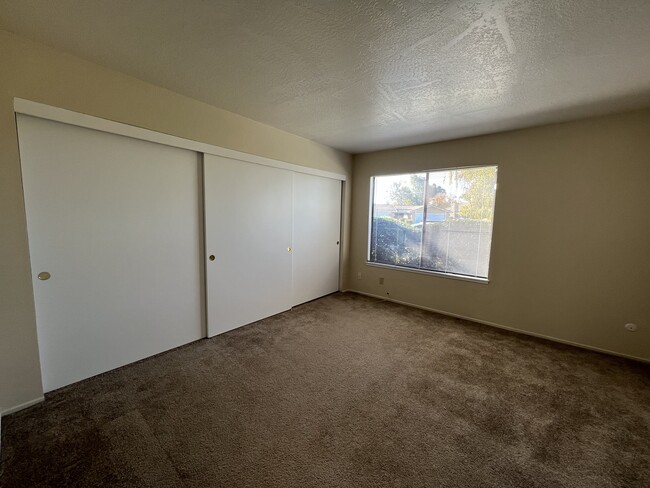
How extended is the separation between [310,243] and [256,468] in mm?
3022

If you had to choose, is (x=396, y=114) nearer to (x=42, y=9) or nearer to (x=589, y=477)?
(x=42, y=9)

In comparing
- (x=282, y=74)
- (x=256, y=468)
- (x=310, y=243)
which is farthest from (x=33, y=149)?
(x=310, y=243)

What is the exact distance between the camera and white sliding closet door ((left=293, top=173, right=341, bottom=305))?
3980mm

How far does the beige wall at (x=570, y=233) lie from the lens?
269 centimetres

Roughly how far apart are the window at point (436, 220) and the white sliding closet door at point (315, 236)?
0.70 m

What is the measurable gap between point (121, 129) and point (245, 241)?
1.58 metres

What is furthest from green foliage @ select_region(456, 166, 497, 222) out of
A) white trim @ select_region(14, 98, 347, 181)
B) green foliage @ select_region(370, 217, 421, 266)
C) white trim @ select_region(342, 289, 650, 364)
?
white trim @ select_region(14, 98, 347, 181)

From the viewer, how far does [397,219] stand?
4418 mm

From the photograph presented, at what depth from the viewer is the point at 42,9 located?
1.51m

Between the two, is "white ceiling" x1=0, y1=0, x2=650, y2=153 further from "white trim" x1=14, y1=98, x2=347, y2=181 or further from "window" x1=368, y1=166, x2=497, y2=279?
"window" x1=368, y1=166, x2=497, y2=279

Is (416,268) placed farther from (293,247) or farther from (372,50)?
(372,50)

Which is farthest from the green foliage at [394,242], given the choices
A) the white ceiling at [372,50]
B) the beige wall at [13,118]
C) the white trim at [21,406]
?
the white trim at [21,406]

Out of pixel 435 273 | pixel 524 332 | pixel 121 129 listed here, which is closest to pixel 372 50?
pixel 121 129

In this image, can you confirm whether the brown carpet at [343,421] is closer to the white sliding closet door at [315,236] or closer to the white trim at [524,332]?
the white trim at [524,332]
